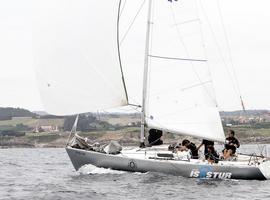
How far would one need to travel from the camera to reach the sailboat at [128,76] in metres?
28.2

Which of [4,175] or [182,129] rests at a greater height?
[182,129]

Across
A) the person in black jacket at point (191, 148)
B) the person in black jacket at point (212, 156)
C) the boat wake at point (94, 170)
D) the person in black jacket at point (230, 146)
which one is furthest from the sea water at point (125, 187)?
the person in black jacket at point (230, 146)

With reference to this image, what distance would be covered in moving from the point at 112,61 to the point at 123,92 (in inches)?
52.9

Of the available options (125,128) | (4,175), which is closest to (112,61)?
(4,175)

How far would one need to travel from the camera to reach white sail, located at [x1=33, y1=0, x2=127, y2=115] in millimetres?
28219

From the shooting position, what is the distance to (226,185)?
25594 millimetres

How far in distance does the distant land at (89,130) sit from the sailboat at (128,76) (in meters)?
61.8

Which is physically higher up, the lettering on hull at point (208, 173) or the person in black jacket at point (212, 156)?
the person in black jacket at point (212, 156)

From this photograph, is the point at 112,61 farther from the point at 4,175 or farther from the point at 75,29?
the point at 4,175

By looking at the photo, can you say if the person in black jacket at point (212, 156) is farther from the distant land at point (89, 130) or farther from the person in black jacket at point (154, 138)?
the distant land at point (89, 130)

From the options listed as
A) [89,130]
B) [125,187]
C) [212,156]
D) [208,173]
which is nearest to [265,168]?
[212,156]

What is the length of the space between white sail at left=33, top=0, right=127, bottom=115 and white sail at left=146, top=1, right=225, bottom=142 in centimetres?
147

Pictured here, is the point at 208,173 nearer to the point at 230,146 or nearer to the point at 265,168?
the point at 230,146

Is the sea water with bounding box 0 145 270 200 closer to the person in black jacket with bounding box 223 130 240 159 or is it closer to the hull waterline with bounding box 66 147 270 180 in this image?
the hull waterline with bounding box 66 147 270 180
